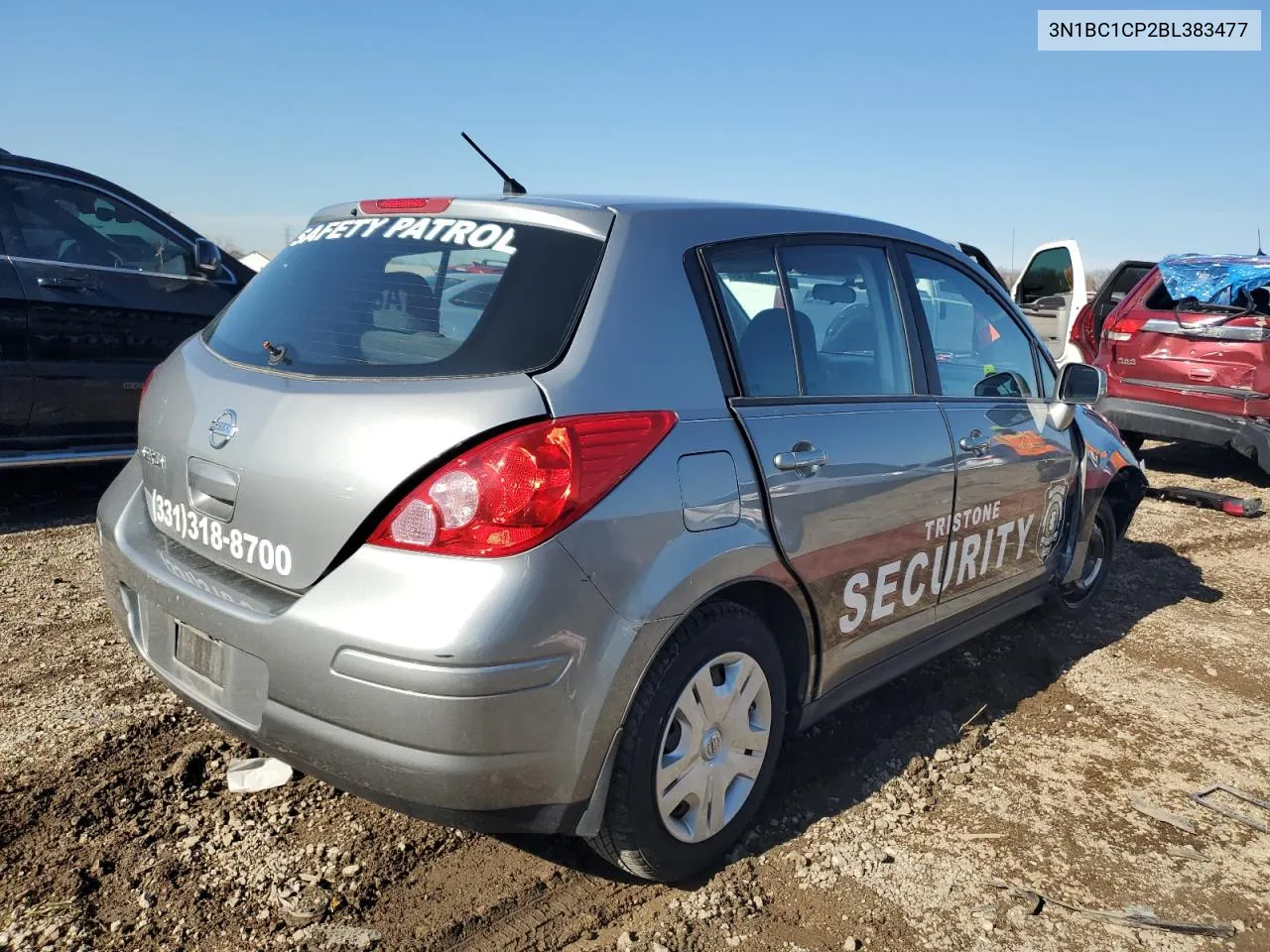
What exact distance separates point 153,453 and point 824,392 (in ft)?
6.04

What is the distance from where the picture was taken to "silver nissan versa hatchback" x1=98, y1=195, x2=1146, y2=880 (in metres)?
2.01

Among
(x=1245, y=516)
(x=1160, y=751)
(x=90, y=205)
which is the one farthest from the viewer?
(x=1245, y=516)

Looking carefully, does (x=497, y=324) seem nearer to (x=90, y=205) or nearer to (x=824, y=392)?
(x=824, y=392)

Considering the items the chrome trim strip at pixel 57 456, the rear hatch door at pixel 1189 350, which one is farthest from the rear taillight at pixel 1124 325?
the chrome trim strip at pixel 57 456

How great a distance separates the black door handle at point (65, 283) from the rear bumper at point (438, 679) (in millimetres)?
3927

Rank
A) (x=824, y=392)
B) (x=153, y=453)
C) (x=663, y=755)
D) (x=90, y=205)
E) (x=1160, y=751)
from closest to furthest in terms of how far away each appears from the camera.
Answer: (x=663, y=755)
(x=153, y=453)
(x=824, y=392)
(x=1160, y=751)
(x=90, y=205)

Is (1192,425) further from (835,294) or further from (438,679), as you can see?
(438,679)

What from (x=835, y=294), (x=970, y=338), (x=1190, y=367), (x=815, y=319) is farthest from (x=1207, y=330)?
(x=815, y=319)

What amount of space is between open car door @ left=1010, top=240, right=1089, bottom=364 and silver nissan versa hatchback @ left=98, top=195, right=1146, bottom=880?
732 cm

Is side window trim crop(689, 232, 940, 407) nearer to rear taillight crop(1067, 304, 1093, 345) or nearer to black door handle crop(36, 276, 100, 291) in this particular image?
black door handle crop(36, 276, 100, 291)

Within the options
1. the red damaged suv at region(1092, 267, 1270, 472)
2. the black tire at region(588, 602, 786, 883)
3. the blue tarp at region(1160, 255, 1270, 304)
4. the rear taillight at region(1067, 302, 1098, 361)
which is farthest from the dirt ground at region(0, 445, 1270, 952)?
the rear taillight at region(1067, 302, 1098, 361)

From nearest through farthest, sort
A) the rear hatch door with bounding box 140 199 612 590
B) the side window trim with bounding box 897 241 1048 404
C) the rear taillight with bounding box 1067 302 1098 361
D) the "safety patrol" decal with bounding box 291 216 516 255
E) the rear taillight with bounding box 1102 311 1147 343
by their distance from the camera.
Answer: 1. the rear hatch door with bounding box 140 199 612 590
2. the "safety patrol" decal with bounding box 291 216 516 255
3. the side window trim with bounding box 897 241 1048 404
4. the rear taillight with bounding box 1102 311 1147 343
5. the rear taillight with bounding box 1067 302 1098 361

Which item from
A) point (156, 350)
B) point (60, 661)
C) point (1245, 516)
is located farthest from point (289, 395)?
point (1245, 516)

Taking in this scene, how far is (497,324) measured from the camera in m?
2.23
